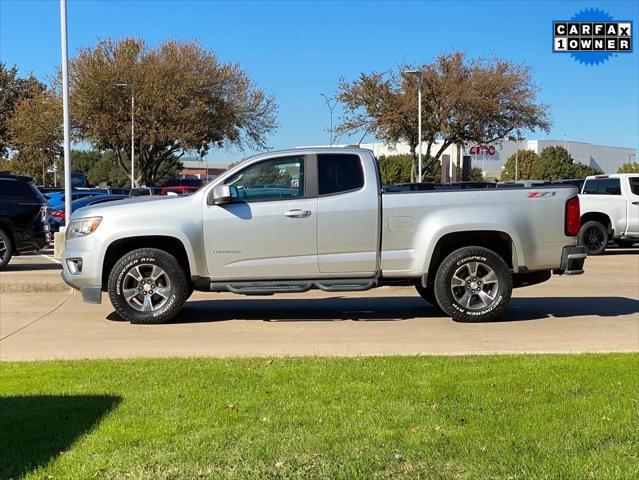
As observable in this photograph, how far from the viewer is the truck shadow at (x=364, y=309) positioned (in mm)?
9516

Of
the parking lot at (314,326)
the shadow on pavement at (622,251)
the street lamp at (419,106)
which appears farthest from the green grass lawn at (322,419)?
the street lamp at (419,106)

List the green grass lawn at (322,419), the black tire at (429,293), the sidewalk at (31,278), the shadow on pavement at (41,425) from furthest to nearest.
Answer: the sidewalk at (31,278), the black tire at (429,293), the shadow on pavement at (41,425), the green grass lawn at (322,419)

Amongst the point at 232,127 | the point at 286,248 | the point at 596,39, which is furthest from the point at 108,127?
the point at 286,248

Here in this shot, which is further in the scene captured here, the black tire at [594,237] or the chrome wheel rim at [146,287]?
the black tire at [594,237]

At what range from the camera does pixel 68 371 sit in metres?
6.16

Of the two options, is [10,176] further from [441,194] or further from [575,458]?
[575,458]

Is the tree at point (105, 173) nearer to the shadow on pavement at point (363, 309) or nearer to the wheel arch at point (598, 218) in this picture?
the wheel arch at point (598, 218)

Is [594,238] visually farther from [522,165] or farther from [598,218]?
[522,165]

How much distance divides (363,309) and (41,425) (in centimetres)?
604

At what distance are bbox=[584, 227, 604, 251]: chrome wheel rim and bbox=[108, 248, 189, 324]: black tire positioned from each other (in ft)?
44.2

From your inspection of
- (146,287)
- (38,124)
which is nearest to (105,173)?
(38,124)

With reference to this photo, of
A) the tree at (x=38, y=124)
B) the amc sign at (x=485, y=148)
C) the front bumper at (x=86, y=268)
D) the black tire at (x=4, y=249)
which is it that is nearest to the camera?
the front bumper at (x=86, y=268)

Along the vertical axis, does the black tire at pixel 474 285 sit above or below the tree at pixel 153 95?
below

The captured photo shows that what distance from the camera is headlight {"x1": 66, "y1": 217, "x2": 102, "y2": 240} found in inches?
344
